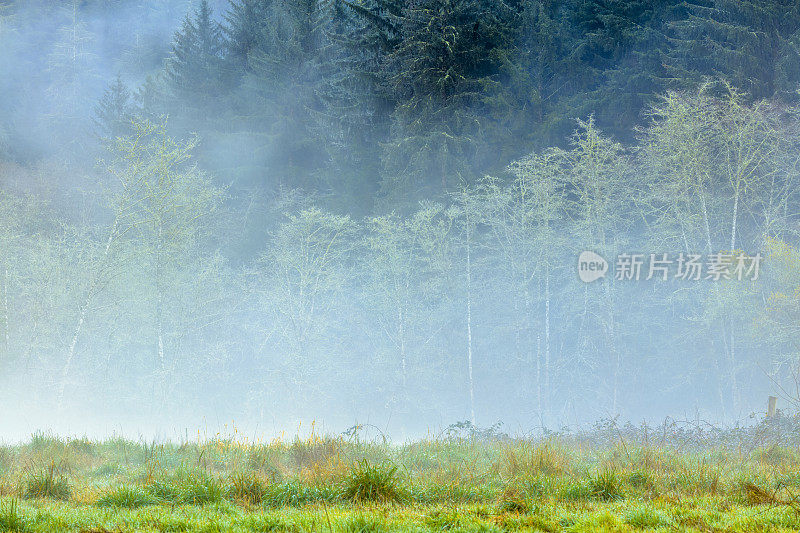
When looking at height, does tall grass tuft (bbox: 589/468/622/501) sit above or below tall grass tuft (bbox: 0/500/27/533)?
below

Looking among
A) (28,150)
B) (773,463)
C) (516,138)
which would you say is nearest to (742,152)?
(516,138)

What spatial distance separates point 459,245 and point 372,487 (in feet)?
67.7

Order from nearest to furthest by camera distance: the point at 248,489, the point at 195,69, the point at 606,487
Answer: the point at 606,487, the point at 248,489, the point at 195,69

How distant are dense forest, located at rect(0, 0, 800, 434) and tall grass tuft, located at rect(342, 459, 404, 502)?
16587 mm

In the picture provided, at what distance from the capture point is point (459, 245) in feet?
83.4

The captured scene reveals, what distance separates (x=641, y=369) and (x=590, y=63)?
584 inches

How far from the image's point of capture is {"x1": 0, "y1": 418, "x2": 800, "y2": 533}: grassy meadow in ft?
13.1

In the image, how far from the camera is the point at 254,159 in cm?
3572

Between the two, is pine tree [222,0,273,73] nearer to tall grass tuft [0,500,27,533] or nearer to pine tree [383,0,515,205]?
pine tree [383,0,515,205]
